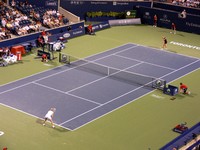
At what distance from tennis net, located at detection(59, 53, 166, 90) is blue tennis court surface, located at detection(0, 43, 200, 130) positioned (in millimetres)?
531

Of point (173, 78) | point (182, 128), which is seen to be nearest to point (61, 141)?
point (182, 128)

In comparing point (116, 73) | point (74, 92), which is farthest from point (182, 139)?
point (116, 73)

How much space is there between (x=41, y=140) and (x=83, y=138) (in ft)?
9.09

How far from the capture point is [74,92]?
42.1 meters

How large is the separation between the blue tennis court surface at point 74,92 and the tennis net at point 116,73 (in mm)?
531

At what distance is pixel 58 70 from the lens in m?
47.1

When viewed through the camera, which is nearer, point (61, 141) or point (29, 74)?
point (61, 141)

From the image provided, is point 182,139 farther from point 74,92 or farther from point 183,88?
point 74,92

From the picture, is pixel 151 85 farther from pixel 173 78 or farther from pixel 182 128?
pixel 182 128

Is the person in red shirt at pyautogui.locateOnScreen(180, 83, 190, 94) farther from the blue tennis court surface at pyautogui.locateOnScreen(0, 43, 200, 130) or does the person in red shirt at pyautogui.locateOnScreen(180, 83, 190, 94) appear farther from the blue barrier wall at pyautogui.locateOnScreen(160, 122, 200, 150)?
the blue barrier wall at pyautogui.locateOnScreen(160, 122, 200, 150)

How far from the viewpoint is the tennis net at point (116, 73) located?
145 ft

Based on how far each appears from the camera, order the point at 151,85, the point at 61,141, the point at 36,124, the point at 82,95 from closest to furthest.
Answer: the point at 61,141 < the point at 36,124 < the point at 82,95 < the point at 151,85

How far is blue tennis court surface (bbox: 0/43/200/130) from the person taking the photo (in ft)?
125

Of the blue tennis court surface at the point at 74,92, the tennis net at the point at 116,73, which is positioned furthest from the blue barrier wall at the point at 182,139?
the tennis net at the point at 116,73
